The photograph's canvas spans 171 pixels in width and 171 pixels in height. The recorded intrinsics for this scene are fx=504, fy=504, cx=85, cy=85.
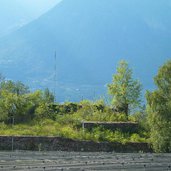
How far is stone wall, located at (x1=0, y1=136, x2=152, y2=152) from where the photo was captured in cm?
3481

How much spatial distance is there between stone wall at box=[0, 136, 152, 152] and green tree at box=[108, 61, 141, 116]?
396 inches

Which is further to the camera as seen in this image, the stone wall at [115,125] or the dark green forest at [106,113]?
the stone wall at [115,125]

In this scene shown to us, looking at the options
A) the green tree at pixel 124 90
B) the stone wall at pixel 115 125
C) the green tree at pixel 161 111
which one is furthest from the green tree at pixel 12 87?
the green tree at pixel 161 111

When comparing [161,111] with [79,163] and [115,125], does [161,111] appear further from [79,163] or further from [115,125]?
[79,163]

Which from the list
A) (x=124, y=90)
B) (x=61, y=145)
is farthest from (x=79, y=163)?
(x=124, y=90)

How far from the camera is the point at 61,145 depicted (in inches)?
1391

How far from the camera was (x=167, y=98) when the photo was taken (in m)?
35.4

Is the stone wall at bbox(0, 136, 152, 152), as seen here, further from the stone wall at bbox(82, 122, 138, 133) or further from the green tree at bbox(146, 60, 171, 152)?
the stone wall at bbox(82, 122, 138, 133)

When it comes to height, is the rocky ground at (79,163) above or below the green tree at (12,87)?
below

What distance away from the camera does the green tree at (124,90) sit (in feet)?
151

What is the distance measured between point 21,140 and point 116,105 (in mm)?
13310

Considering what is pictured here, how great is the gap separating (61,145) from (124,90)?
12732mm

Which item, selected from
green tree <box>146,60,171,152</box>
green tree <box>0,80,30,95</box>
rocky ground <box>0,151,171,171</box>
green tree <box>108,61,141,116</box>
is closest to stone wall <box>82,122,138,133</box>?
green tree <box>146,60,171,152</box>

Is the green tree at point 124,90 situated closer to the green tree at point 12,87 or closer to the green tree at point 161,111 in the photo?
the green tree at point 12,87
